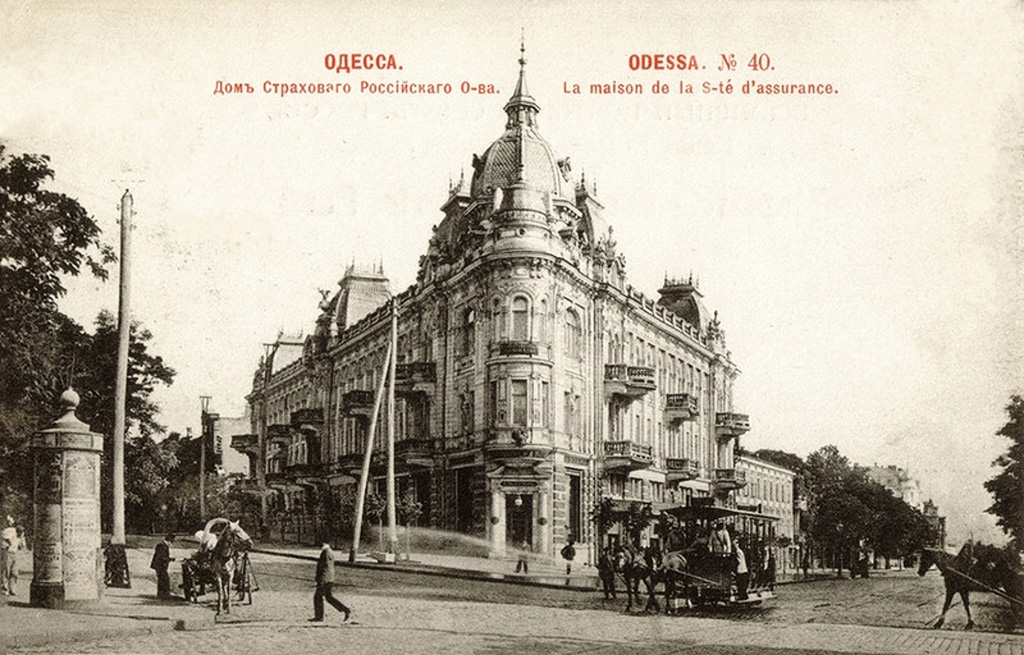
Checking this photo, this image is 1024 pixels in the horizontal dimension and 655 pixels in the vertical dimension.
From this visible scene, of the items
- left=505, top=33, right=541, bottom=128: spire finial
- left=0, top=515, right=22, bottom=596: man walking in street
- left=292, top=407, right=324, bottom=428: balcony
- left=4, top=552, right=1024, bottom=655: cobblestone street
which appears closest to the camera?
left=4, top=552, right=1024, bottom=655: cobblestone street

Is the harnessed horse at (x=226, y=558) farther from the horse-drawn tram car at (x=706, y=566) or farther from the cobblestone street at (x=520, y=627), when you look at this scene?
the horse-drawn tram car at (x=706, y=566)

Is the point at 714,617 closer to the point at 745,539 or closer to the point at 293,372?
the point at 745,539

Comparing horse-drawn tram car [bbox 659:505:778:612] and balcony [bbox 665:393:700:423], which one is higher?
balcony [bbox 665:393:700:423]

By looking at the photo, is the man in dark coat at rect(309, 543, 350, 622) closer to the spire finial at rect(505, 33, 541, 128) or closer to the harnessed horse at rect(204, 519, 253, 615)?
the harnessed horse at rect(204, 519, 253, 615)

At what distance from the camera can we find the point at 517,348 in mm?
31625

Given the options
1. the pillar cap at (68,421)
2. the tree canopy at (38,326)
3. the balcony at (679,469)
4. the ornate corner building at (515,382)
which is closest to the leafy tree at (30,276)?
the tree canopy at (38,326)

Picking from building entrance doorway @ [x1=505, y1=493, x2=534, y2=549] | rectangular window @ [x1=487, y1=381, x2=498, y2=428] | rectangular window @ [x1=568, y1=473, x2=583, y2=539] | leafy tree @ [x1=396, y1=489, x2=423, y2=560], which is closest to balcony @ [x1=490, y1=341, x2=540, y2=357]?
rectangular window @ [x1=487, y1=381, x2=498, y2=428]

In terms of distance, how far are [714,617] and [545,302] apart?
1568cm

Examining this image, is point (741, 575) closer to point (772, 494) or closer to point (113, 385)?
point (113, 385)

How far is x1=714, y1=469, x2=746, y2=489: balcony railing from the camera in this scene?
40781 millimetres

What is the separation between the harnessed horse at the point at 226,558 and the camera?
1523 cm

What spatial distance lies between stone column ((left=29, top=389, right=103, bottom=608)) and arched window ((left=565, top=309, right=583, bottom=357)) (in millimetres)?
20366

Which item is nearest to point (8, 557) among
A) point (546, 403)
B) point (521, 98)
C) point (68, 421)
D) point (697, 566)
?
point (68, 421)

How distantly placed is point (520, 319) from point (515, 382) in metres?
1.89
